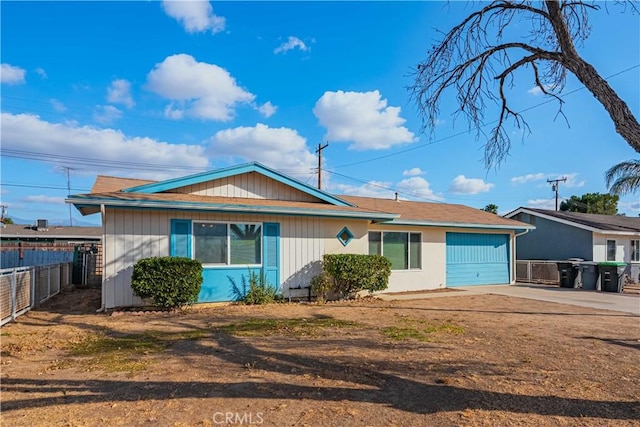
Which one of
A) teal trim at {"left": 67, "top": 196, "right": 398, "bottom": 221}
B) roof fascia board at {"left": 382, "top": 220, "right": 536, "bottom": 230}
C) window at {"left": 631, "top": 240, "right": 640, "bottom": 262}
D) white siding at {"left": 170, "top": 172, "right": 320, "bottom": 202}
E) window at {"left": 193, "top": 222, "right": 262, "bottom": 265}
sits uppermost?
white siding at {"left": 170, "top": 172, "right": 320, "bottom": 202}

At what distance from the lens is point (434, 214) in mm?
16156

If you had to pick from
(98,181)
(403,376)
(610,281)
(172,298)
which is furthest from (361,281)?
(610,281)

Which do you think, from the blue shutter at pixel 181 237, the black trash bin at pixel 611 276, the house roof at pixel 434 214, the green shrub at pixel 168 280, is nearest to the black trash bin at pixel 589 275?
the black trash bin at pixel 611 276

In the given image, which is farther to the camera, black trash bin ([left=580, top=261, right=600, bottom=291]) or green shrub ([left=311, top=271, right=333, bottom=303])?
black trash bin ([left=580, top=261, right=600, bottom=291])

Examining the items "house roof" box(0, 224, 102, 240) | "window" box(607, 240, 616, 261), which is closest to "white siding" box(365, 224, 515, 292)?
"window" box(607, 240, 616, 261)

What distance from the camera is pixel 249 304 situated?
10.4 metres

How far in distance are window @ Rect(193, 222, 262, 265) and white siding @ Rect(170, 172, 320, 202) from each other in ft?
4.11

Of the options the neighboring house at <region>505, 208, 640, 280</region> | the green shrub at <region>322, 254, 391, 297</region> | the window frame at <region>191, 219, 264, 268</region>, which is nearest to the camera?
the window frame at <region>191, 219, 264, 268</region>

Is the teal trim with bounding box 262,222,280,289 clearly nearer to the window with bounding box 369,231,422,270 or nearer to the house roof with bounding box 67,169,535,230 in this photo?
the house roof with bounding box 67,169,535,230

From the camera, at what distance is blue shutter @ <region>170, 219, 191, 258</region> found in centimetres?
979

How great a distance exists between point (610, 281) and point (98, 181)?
17409mm

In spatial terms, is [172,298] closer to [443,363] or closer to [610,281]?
[443,363]

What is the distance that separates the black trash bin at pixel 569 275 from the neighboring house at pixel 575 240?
388 centimetres

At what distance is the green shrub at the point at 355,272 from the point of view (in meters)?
11.2
